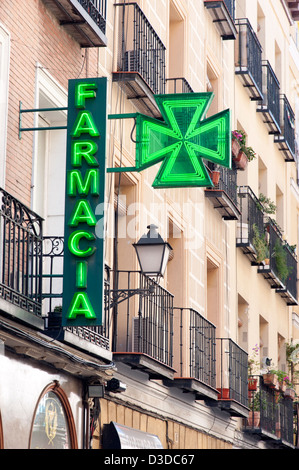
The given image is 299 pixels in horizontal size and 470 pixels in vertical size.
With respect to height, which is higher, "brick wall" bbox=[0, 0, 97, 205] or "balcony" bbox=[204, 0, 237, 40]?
"balcony" bbox=[204, 0, 237, 40]

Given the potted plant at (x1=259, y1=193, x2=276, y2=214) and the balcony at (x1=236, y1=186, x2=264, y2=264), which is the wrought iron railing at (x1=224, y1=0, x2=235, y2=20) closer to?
the balcony at (x1=236, y1=186, x2=264, y2=264)

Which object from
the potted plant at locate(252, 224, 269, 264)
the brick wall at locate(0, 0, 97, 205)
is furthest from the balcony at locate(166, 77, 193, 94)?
the potted plant at locate(252, 224, 269, 264)

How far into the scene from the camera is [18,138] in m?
11.7

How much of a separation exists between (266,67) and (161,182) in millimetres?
13816

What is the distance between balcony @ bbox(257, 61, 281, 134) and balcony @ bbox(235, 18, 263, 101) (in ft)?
2.55

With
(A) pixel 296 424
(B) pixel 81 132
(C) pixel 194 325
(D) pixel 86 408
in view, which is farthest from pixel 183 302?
(A) pixel 296 424

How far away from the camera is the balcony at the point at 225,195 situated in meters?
18.9

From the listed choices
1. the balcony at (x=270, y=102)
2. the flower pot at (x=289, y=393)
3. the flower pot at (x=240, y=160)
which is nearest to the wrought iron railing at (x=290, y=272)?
the flower pot at (x=289, y=393)

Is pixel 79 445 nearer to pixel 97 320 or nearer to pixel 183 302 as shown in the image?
pixel 97 320

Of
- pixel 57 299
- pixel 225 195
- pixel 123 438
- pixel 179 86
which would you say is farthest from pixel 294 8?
pixel 57 299

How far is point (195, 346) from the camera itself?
16.9m

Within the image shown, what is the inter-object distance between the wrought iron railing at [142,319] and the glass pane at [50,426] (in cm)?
173

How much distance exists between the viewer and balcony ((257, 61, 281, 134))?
965 inches

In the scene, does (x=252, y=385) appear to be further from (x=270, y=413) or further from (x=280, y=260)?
(x=280, y=260)
